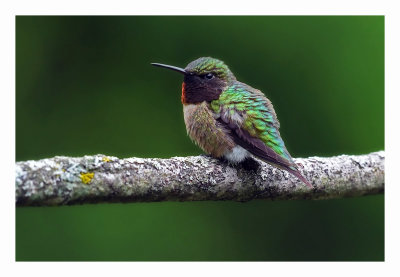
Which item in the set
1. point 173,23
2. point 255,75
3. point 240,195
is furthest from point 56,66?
point 240,195

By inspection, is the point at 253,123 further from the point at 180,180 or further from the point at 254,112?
the point at 180,180

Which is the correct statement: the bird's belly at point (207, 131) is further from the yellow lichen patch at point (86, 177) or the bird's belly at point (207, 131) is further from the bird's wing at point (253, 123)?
the yellow lichen patch at point (86, 177)

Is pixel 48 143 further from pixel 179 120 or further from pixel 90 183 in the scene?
pixel 90 183

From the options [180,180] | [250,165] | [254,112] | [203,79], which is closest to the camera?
[180,180]

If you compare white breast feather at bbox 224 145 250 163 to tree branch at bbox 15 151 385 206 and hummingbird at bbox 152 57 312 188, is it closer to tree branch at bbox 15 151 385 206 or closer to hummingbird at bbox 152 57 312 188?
hummingbird at bbox 152 57 312 188

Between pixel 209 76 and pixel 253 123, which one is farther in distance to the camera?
pixel 209 76

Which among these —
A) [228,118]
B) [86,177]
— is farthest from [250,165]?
[86,177]

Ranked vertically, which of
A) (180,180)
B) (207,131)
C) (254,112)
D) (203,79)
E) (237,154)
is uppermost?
(203,79)

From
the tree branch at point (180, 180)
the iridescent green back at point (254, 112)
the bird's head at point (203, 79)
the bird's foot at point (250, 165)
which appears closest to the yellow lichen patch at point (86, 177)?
the tree branch at point (180, 180)

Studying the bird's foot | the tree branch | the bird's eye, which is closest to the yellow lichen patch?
the tree branch
